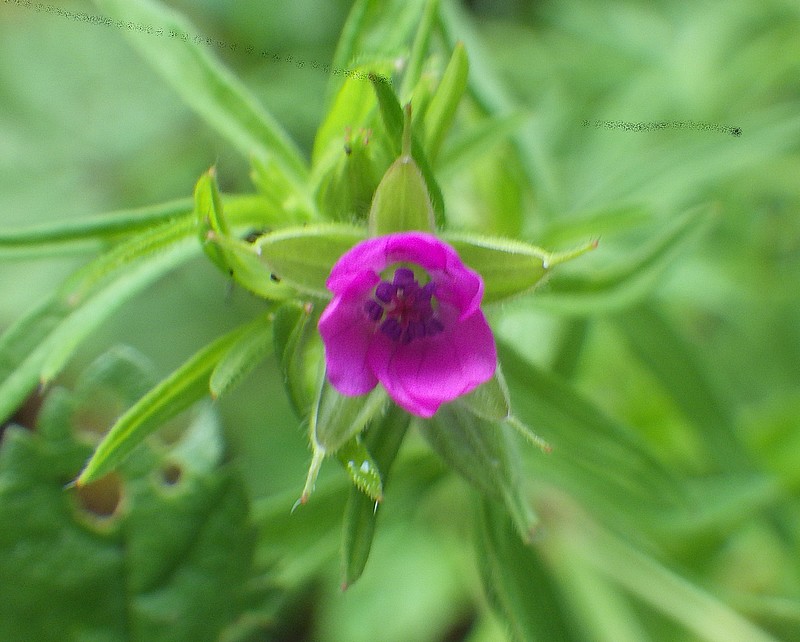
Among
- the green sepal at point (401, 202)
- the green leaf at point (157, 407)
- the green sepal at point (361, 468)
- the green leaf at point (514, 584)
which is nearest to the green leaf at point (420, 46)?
the green sepal at point (401, 202)

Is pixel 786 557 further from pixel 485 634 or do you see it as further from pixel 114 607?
pixel 114 607

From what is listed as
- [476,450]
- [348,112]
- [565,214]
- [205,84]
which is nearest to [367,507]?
[476,450]

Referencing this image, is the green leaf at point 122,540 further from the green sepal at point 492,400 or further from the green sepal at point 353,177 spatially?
the green sepal at point 492,400

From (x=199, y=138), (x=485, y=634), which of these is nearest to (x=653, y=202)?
(x=485, y=634)

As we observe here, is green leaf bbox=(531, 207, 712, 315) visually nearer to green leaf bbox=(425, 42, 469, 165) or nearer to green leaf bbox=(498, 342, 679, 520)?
green leaf bbox=(498, 342, 679, 520)

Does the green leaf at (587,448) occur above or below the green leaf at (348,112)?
below

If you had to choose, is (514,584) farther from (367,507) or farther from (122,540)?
(122,540)
